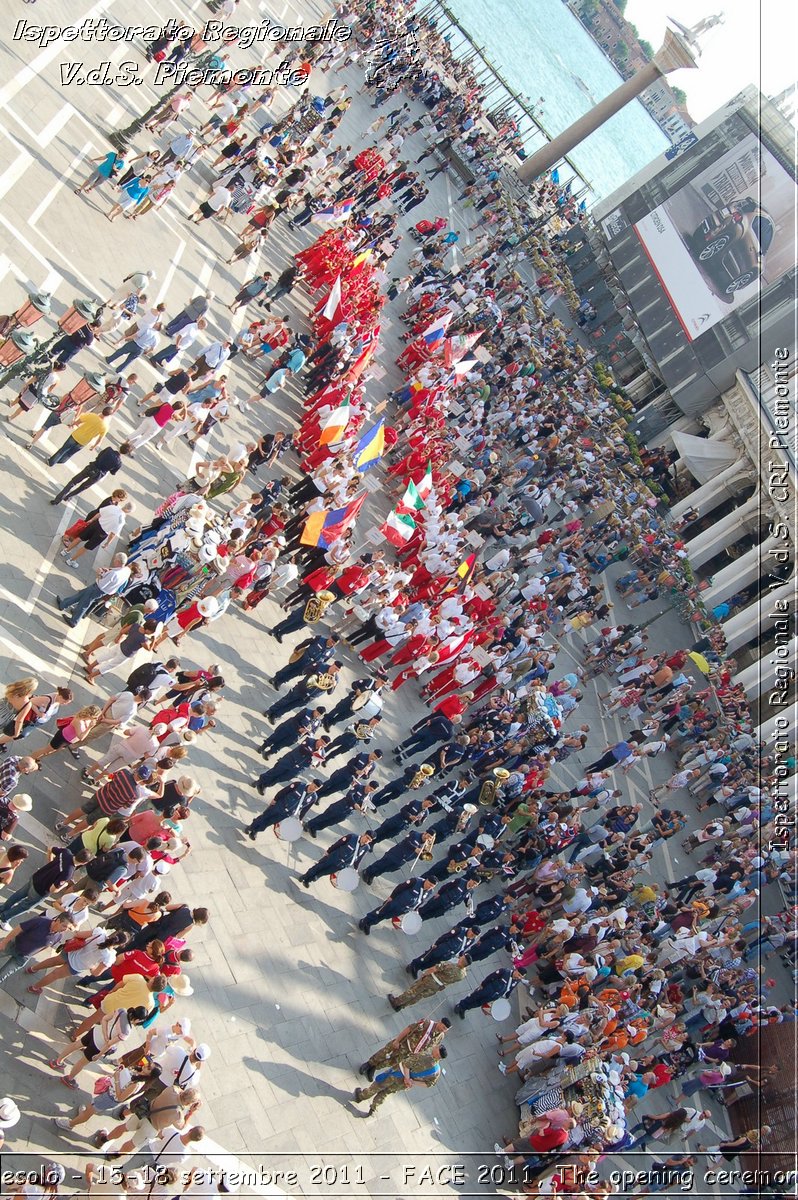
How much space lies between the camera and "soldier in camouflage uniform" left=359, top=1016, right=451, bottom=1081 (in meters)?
12.5

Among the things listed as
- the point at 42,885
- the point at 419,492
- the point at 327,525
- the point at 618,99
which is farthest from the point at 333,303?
the point at 618,99

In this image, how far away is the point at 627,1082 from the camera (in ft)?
50.2

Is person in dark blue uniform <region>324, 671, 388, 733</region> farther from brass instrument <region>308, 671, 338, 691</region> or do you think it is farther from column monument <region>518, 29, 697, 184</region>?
column monument <region>518, 29, 697, 184</region>

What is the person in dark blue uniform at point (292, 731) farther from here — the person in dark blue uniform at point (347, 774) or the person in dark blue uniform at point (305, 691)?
the person in dark blue uniform at point (347, 774)

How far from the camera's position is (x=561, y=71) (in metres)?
148

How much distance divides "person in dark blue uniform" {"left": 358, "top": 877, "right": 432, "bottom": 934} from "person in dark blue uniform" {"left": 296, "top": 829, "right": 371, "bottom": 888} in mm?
826

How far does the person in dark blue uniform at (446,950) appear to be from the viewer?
583 inches

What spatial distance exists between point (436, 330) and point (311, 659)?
14260 mm

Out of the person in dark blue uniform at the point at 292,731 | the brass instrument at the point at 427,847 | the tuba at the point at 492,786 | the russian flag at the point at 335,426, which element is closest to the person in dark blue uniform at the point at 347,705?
the person in dark blue uniform at the point at 292,731

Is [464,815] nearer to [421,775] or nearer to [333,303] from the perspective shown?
[421,775]

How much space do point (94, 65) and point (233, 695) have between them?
16.7 metres

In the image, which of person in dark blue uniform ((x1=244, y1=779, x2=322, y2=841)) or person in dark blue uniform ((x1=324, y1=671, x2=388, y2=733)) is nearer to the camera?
person in dark blue uniform ((x1=244, y1=779, x2=322, y2=841))

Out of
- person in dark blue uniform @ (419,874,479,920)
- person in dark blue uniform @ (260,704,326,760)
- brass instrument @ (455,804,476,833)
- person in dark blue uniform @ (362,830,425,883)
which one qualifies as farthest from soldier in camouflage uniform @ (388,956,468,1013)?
person in dark blue uniform @ (260,704,326,760)

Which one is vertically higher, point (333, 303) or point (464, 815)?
point (333, 303)
